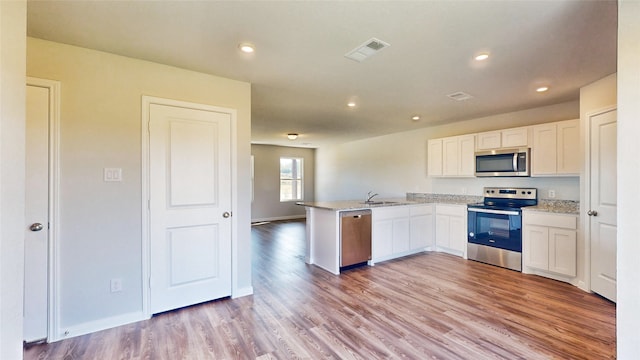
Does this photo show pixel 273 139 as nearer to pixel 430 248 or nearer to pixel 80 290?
pixel 430 248

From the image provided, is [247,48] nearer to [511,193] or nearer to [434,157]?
[434,157]

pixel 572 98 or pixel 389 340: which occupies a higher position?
pixel 572 98

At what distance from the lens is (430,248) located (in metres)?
5.01

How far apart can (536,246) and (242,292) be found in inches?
149

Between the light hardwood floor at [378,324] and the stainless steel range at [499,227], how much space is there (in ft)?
1.26

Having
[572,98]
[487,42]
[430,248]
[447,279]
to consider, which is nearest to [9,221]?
[487,42]

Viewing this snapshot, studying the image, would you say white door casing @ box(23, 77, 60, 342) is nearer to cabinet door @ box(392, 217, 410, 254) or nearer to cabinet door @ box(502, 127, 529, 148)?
cabinet door @ box(392, 217, 410, 254)

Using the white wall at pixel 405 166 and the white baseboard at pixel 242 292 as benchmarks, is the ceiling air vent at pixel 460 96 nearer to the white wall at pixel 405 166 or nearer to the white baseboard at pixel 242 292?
the white wall at pixel 405 166

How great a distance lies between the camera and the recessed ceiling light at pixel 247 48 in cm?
229

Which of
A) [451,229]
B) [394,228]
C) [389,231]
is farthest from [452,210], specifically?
[389,231]

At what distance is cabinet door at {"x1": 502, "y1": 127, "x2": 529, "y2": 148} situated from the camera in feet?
13.3

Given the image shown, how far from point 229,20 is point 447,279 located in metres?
3.68

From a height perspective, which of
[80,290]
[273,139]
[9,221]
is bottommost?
[80,290]

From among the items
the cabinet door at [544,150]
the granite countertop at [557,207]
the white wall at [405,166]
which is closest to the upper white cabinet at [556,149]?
the cabinet door at [544,150]
